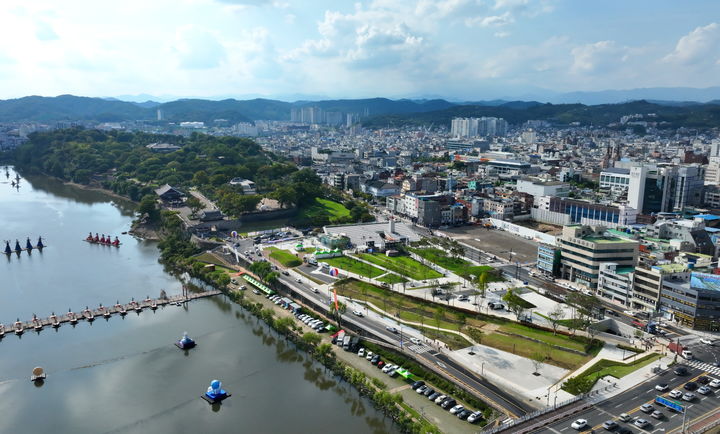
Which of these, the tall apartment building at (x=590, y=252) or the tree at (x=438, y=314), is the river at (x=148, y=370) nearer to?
the tree at (x=438, y=314)

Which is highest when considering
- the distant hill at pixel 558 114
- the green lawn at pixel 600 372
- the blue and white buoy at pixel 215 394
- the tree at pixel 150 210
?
the distant hill at pixel 558 114

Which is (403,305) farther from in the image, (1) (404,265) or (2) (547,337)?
(2) (547,337)

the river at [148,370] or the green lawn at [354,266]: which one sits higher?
the green lawn at [354,266]

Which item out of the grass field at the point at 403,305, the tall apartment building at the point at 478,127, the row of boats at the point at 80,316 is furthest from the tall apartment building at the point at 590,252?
the tall apartment building at the point at 478,127

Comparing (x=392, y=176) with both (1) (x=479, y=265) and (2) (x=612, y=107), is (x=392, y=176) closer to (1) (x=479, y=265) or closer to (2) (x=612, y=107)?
(1) (x=479, y=265)

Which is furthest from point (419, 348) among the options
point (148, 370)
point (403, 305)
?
point (148, 370)
